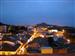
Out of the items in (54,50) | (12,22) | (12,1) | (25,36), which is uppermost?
(12,1)

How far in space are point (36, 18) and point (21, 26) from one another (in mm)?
380

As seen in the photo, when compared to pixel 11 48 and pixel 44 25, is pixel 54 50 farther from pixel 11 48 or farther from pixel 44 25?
pixel 11 48

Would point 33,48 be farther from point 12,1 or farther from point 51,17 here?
point 12,1

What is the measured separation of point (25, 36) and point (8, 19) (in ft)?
1.76

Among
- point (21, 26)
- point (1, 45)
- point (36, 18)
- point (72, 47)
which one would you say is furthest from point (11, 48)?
point (72, 47)

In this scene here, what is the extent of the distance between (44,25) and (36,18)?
240mm

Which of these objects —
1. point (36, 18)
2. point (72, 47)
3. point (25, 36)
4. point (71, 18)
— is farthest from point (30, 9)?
point (72, 47)

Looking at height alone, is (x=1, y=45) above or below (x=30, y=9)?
below

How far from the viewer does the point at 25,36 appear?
5.07 meters

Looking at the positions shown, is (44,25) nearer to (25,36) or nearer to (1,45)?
(25,36)

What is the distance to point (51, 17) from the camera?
200 inches

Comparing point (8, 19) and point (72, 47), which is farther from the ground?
point (8, 19)

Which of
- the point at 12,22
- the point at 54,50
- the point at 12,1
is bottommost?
the point at 54,50

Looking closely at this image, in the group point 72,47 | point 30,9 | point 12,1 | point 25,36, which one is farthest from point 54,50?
point 12,1
